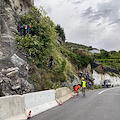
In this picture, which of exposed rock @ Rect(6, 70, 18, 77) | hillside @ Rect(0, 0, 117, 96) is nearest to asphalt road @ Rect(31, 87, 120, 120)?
hillside @ Rect(0, 0, 117, 96)

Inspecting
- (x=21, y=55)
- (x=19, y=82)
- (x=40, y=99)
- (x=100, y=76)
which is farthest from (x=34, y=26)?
(x=100, y=76)

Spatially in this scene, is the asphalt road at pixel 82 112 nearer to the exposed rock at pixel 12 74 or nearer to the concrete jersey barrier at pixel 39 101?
the concrete jersey barrier at pixel 39 101

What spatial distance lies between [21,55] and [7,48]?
47.2 inches

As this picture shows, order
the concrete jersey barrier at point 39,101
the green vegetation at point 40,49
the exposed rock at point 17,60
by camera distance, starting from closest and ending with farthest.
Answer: the concrete jersey barrier at point 39,101
the exposed rock at point 17,60
the green vegetation at point 40,49

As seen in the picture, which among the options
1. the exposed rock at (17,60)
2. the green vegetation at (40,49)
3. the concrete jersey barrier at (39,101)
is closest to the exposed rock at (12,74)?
the exposed rock at (17,60)

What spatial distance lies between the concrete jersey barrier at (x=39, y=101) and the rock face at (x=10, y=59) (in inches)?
85.8

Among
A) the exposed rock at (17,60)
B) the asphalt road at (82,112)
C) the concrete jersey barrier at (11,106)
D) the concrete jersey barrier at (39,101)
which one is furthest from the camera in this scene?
the exposed rock at (17,60)

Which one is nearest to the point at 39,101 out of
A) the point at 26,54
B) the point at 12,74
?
the point at 12,74

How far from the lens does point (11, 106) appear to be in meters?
5.02

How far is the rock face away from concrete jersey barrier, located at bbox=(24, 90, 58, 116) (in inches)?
85.8

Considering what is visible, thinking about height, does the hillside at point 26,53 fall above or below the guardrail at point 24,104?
above

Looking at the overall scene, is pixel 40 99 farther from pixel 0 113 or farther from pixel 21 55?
pixel 21 55

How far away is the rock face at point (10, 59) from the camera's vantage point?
351 inches

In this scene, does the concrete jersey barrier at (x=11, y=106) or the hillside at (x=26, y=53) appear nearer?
the concrete jersey barrier at (x=11, y=106)
